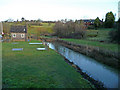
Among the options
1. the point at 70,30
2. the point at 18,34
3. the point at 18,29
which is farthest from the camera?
the point at 70,30

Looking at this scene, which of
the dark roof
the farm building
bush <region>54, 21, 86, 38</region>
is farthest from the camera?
bush <region>54, 21, 86, 38</region>

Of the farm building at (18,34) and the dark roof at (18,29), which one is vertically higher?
the dark roof at (18,29)

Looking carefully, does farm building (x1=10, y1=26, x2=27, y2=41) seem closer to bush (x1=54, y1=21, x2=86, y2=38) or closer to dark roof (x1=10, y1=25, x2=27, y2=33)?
dark roof (x1=10, y1=25, x2=27, y2=33)

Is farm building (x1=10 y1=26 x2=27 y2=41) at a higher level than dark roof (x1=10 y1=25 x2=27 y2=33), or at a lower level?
lower

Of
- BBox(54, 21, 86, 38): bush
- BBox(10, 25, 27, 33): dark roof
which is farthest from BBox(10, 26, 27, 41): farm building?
BBox(54, 21, 86, 38): bush

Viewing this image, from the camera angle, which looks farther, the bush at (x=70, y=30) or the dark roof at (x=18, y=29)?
the bush at (x=70, y=30)

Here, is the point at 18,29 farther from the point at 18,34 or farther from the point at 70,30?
the point at 70,30

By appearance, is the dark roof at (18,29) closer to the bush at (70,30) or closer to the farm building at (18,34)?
the farm building at (18,34)

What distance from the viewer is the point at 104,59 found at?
41.4 ft

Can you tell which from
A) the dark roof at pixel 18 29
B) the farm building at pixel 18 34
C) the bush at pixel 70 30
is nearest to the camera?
the farm building at pixel 18 34

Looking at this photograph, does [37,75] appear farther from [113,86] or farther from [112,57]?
[112,57]

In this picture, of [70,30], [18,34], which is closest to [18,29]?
[18,34]

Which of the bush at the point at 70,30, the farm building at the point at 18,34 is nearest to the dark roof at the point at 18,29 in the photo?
the farm building at the point at 18,34

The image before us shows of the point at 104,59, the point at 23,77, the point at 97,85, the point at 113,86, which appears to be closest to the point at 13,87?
the point at 23,77
